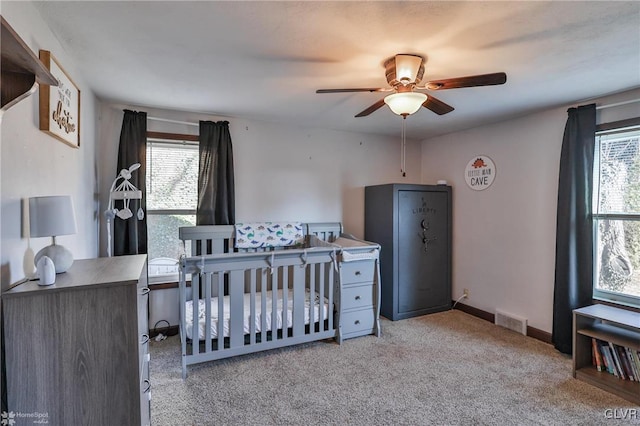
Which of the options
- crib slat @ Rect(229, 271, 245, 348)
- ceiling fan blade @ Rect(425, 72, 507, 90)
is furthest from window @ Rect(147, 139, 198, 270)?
ceiling fan blade @ Rect(425, 72, 507, 90)

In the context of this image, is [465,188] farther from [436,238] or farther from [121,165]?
[121,165]

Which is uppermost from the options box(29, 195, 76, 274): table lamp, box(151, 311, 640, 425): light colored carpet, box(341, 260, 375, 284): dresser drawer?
box(29, 195, 76, 274): table lamp

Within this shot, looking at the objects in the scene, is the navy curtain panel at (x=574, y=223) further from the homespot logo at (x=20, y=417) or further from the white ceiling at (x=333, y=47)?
the homespot logo at (x=20, y=417)

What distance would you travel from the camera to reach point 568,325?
9.04 ft

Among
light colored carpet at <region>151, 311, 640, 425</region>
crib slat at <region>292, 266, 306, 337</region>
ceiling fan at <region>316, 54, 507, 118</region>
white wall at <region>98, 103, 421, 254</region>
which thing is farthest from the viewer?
white wall at <region>98, 103, 421, 254</region>

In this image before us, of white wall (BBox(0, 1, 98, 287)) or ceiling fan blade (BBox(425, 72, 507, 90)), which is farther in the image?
ceiling fan blade (BBox(425, 72, 507, 90))

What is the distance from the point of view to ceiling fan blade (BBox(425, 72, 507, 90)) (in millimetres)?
1649

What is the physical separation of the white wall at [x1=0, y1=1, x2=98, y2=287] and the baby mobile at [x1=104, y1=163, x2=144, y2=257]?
0.56m

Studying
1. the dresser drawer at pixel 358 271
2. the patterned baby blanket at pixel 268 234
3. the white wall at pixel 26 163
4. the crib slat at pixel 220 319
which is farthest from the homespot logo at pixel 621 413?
the white wall at pixel 26 163

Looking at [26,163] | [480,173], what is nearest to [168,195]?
[26,163]

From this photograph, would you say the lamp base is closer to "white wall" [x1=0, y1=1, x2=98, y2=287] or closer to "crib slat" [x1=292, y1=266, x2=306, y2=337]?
"white wall" [x1=0, y1=1, x2=98, y2=287]

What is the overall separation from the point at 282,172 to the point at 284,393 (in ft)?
7.64

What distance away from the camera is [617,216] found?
103 inches

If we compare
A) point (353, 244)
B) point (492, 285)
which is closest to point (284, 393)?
point (353, 244)
